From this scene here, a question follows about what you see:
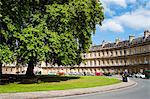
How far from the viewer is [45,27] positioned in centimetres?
4403

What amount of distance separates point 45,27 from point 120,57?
102 m

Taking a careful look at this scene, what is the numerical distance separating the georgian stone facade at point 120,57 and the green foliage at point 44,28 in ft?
→ 231

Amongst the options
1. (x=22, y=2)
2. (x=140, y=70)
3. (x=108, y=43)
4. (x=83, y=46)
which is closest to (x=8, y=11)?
(x=22, y=2)

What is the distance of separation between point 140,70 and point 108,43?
3403cm

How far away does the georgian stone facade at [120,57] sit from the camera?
127188 millimetres

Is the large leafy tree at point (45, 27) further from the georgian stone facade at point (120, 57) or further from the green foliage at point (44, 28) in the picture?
the georgian stone facade at point (120, 57)

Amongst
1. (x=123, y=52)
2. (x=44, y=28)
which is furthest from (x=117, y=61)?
(x=44, y=28)

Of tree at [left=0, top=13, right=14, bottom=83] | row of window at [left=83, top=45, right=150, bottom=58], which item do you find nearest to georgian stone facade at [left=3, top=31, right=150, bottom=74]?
row of window at [left=83, top=45, right=150, bottom=58]

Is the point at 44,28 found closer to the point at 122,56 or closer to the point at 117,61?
the point at 122,56

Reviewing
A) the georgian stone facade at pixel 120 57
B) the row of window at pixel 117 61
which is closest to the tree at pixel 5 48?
the georgian stone facade at pixel 120 57

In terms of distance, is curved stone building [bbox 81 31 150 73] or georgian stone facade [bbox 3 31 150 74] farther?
georgian stone facade [bbox 3 31 150 74]

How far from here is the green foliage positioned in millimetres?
42469

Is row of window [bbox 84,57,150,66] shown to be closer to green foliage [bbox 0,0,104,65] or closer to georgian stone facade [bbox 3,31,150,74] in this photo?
georgian stone facade [bbox 3,31,150,74]

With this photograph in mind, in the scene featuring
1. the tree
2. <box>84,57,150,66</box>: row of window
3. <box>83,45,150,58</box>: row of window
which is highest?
<box>83,45,150,58</box>: row of window
